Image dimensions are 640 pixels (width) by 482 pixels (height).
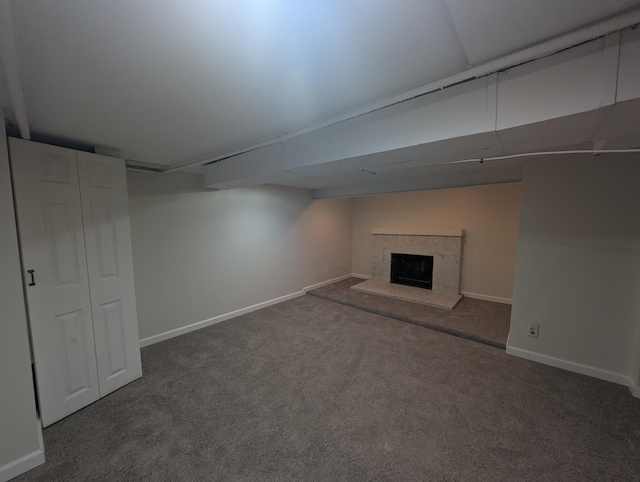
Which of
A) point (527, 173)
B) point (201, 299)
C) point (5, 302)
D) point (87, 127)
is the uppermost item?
point (87, 127)

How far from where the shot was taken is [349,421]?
5.78 feet

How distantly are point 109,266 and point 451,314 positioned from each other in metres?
4.07

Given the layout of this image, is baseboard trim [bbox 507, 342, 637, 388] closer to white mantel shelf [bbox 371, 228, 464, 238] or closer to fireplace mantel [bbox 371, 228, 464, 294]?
fireplace mantel [bbox 371, 228, 464, 294]

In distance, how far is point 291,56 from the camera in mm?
954

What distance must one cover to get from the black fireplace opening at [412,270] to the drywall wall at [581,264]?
232 cm

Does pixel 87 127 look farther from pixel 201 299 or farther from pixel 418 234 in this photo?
pixel 418 234

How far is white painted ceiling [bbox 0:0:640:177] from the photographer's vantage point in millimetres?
736

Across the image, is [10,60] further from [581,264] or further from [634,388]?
[634,388]

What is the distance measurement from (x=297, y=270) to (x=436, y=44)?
3980 millimetres

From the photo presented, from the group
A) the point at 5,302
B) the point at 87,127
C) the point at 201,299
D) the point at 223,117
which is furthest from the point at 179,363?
the point at 223,117

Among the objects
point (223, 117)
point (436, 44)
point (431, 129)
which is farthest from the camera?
point (223, 117)

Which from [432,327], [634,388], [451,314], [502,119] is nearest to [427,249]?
[451,314]

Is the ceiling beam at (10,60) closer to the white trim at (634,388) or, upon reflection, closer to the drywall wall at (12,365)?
the drywall wall at (12,365)

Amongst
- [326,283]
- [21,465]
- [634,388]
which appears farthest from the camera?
[326,283]
